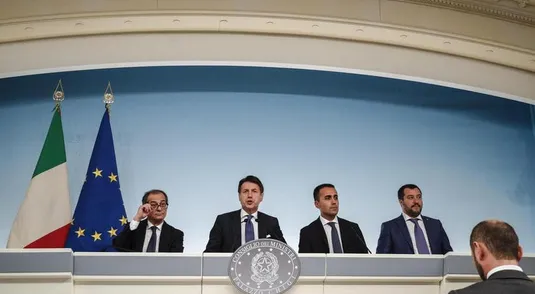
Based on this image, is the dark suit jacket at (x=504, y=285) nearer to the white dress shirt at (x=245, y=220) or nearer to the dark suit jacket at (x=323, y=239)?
the dark suit jacket at (x=323, y=239)

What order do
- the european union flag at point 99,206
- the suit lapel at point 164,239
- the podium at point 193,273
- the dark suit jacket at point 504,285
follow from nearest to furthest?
the dark suit jacket at point 504,285, the podium at point 193,273, the suit lapel at point 164,239, the european union flag at point 99,206

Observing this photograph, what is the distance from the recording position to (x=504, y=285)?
405cm

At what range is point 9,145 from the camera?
9.08 m

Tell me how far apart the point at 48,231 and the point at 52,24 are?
2.09 metres

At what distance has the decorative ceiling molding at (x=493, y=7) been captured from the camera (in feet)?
29.9

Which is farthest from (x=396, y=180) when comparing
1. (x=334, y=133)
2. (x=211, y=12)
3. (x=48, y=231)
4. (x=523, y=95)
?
(x=48, y=231)

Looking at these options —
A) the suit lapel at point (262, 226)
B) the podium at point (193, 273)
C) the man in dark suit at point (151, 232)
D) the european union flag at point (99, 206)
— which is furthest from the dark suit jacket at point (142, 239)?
the podium at point (193, 273)

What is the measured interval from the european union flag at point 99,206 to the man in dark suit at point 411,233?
248 cm

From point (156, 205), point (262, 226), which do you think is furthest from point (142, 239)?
point (262, 226)

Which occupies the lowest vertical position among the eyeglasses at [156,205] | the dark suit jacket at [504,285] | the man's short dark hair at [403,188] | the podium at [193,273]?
the dark suit jacket at [504,285]

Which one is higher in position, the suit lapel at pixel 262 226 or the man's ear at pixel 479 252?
the suit lapel at pixel 262 226

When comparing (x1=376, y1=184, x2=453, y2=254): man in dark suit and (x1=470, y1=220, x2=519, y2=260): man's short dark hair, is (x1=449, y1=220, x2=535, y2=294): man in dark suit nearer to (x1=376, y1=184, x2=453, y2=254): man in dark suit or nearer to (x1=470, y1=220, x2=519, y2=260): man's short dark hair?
(x1=470, y1=220, x2=519, y2=260): man's short dark hair

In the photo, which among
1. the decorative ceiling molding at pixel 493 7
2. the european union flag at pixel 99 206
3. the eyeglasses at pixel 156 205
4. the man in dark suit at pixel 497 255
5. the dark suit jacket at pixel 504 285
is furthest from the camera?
the decorative ceiling molding at pixel 493 7

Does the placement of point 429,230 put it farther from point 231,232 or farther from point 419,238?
point 231,232
